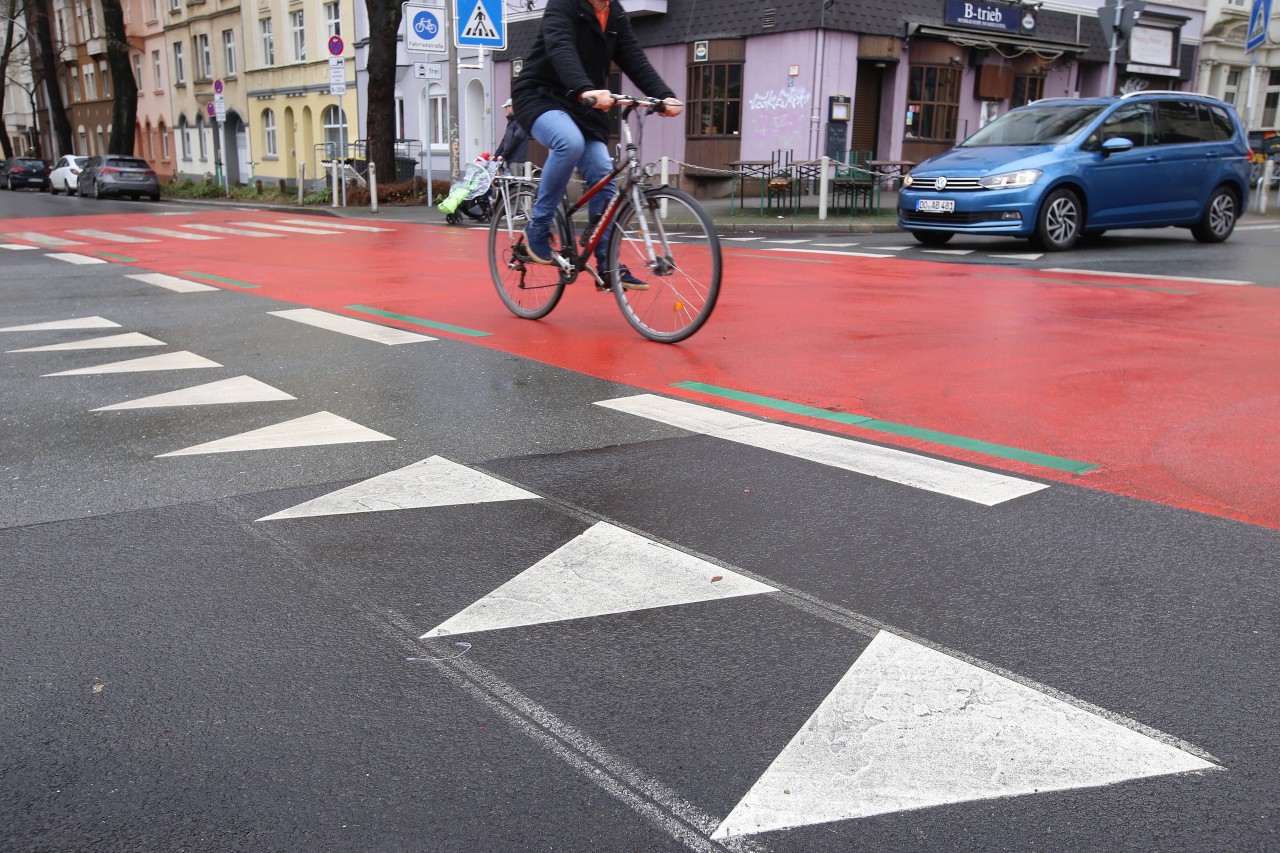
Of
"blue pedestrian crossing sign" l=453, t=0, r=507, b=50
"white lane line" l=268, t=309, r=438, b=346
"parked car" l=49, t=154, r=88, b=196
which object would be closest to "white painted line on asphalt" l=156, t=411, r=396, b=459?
"white lane line" l=268, t=309, r=438, b=346

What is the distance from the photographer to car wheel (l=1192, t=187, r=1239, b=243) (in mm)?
14281

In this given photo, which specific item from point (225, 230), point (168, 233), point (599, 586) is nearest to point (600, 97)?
point (599, 586)

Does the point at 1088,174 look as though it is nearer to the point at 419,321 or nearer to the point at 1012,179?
the point at 1012,179

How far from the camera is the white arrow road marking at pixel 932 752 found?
2.05m

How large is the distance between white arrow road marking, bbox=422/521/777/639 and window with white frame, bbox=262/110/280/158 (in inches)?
1745

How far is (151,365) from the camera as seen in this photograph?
6.23 m

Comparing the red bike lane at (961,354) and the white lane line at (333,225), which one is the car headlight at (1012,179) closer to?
the red bike lane at (961,354)

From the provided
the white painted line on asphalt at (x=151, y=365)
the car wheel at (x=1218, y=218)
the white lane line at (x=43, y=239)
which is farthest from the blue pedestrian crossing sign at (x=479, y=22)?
the white painted line on asphalt at (x=151, y=365)

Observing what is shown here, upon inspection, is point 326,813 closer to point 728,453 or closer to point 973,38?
point 728,453

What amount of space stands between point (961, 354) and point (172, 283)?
7.34 m

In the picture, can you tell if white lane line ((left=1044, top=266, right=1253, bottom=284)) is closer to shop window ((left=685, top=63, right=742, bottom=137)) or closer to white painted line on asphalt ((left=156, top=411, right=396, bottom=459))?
white painted line on asphalt ((left=156, top=411, right=396, bottom=459))

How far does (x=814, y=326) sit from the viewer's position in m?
7.50

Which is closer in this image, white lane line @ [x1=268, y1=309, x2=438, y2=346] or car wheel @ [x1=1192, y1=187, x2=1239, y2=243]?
white lane line @ [x1=268, y1=309, x2=438, y2=346]

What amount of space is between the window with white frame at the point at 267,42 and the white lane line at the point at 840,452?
42.8m
